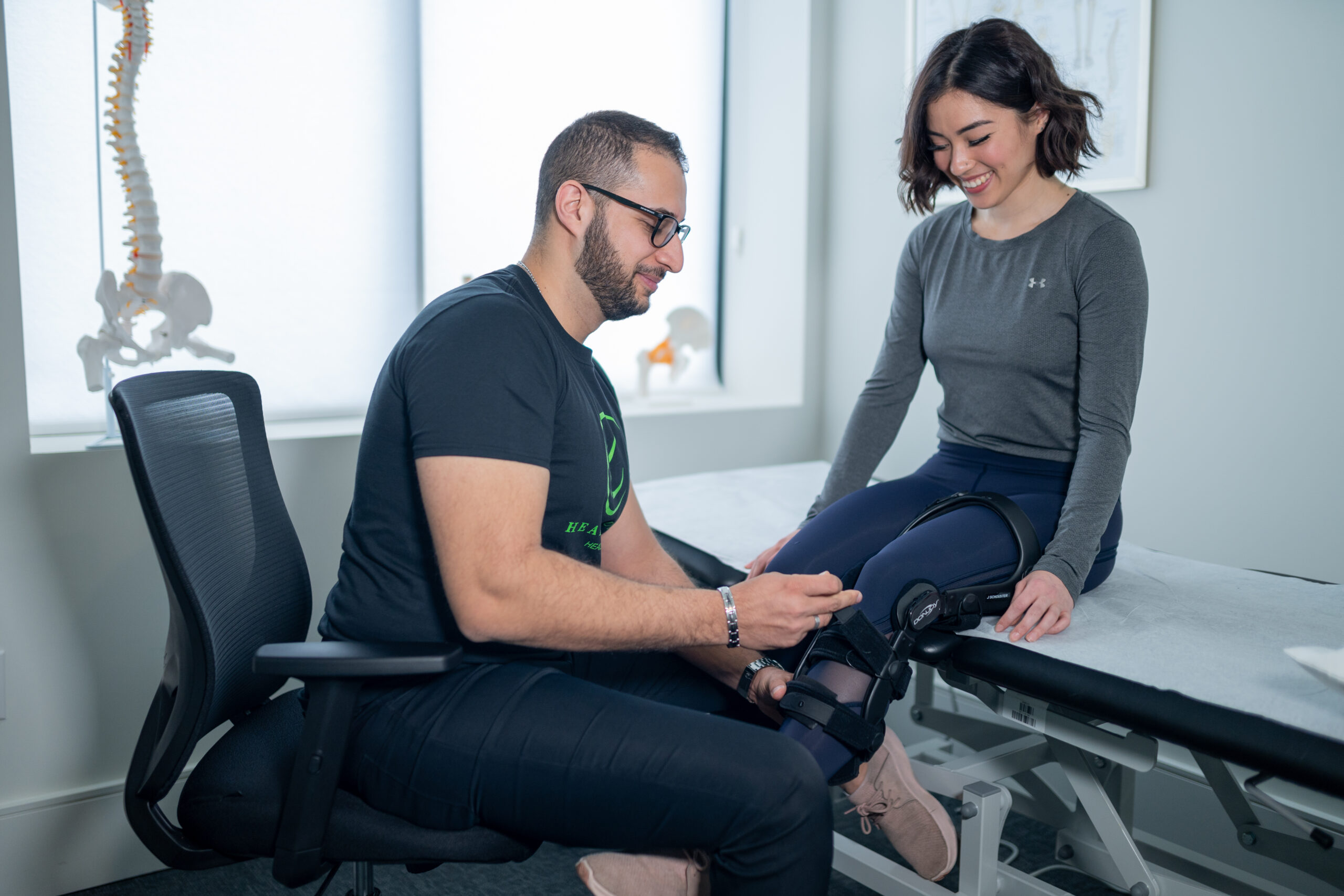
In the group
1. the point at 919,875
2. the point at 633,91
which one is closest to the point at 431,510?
the point at 919,875

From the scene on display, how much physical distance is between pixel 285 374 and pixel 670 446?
98 centimetres

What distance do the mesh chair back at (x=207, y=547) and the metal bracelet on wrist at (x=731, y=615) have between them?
571mm

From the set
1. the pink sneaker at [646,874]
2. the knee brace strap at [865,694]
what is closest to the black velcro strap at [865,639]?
the knee brace strap at [865,694]

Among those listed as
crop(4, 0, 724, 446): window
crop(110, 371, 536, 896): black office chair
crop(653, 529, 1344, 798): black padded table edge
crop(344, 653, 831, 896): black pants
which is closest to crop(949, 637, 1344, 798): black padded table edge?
crop(653, 529, 1344, 798): black padded table edge

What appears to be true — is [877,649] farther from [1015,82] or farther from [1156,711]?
[1015,82]

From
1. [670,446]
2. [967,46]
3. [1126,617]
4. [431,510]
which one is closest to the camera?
[431,510]

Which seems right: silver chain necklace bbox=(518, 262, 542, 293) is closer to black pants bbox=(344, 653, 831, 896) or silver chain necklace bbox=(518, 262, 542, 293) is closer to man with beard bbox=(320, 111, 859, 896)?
man with beard bbox=(320, 111, 859, 896)

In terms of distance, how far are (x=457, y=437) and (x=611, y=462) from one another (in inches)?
13.9

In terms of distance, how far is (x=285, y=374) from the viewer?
7.21 ft

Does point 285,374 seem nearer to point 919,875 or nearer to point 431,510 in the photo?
point 431,510

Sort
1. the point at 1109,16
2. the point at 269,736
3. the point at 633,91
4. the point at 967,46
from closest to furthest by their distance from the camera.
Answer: the point at 269,736 → the point at 967,46 → the point at 1109,16 → the point at 633,91

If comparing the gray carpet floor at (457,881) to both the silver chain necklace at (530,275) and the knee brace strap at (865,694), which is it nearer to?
the knee brace strap at (865,694)

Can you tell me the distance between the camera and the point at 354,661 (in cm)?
92

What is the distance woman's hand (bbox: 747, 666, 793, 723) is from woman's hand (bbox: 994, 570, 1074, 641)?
299 millimetres
